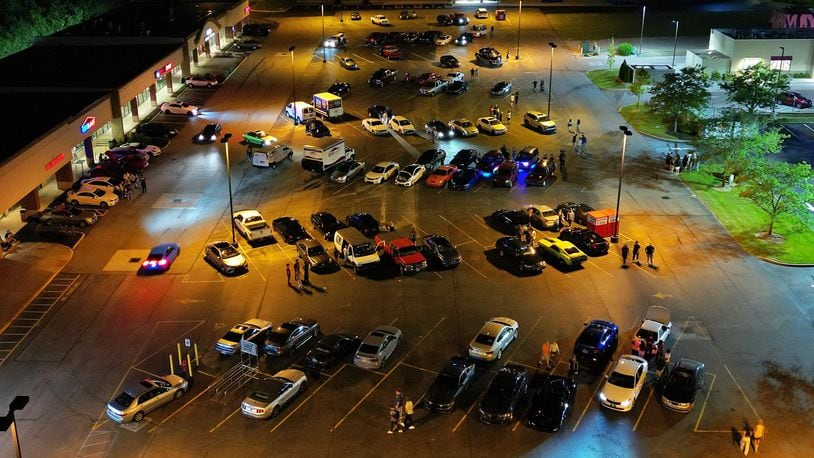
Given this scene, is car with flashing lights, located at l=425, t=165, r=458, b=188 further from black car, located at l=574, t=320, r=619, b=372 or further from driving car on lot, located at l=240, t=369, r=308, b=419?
driving car on lot, located at l=240, t=369, r=308, b=419

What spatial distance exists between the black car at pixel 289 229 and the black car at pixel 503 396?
2052 cm

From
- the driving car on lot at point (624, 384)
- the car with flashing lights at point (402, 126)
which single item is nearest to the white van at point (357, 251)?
the driving car on lot at point (624, 384)

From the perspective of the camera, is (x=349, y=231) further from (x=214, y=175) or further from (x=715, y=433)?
(x=715, y=433)

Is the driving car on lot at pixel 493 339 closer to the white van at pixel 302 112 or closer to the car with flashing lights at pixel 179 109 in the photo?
the white van at pixel 302 112

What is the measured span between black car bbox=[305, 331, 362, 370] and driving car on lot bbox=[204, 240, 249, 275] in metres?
10.7

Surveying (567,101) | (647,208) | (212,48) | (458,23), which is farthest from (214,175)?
(458,23)

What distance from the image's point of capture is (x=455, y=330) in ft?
138

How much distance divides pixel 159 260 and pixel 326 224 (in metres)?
11.2

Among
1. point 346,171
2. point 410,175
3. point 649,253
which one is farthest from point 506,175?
point 649,253

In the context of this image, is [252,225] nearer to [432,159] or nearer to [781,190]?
[432,159]

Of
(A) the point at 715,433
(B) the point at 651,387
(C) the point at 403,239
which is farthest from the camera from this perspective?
(C) the point at 403,239

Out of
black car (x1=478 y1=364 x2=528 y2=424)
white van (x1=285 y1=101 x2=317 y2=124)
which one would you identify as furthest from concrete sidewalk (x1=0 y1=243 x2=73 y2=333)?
white van (x1=285 y1=101 x2=317 y2=124)

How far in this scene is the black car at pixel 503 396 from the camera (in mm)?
34438

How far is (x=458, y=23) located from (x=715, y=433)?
10033cm
